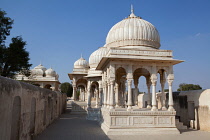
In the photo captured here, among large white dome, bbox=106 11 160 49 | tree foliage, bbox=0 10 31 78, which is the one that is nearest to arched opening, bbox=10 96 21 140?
large white dome, bbox=106 11 160 49

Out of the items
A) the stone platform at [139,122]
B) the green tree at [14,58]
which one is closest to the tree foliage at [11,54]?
the green tree at [14,58]

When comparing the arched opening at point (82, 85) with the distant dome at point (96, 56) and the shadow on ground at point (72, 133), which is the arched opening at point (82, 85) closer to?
the distant dome at point (96, 56)

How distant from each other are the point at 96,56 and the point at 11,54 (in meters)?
9.21

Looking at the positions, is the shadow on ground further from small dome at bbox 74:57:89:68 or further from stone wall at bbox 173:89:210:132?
small dome at bbox 74:57:89:68

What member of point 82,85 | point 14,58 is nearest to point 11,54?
point 14,58

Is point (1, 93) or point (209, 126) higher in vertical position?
point (1, 93)

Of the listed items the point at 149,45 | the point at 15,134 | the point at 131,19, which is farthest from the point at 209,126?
the point at 15,134

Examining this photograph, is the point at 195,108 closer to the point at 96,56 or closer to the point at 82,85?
the point at 96,56

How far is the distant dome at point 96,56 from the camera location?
72.4ft

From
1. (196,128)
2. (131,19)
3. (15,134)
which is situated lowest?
(196,128)

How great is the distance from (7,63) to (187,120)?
54.6ft

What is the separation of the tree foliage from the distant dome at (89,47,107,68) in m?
7.23

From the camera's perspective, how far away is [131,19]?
1372cm

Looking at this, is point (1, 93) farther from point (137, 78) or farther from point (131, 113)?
point (137, 78)
